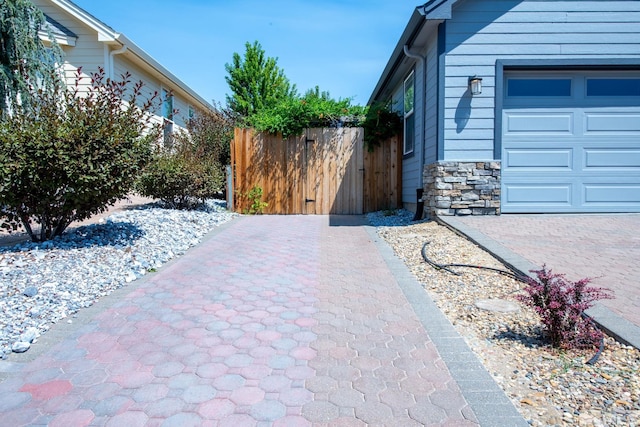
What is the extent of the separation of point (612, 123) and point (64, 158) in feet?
28.6

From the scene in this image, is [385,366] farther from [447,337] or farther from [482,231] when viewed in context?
[482,231]

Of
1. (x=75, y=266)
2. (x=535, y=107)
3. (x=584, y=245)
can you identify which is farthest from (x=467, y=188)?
(x=75, y=266)

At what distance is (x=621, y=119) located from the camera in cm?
771

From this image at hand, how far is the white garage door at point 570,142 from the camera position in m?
7.69

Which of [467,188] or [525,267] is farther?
[467,188]

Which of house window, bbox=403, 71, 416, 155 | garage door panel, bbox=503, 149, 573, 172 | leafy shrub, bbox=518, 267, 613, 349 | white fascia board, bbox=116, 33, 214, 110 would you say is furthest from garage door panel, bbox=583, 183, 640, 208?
white fascia board, bbox=116, 33, 214, 110

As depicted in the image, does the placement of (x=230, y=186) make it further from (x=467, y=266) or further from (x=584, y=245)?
(x=584, y=245)

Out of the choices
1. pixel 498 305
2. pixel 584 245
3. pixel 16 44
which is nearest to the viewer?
pixel 498 305

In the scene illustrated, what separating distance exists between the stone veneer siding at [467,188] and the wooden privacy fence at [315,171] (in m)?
2.89

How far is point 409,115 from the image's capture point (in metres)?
9.88

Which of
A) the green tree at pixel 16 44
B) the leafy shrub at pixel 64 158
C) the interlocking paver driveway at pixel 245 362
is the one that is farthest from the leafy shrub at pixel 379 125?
the green tree at pixel 16 44

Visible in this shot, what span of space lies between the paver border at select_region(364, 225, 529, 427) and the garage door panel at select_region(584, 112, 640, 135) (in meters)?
5.53

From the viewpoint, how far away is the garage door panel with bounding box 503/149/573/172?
25.2 feet

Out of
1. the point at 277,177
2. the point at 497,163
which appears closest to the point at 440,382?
the point at 497,163
